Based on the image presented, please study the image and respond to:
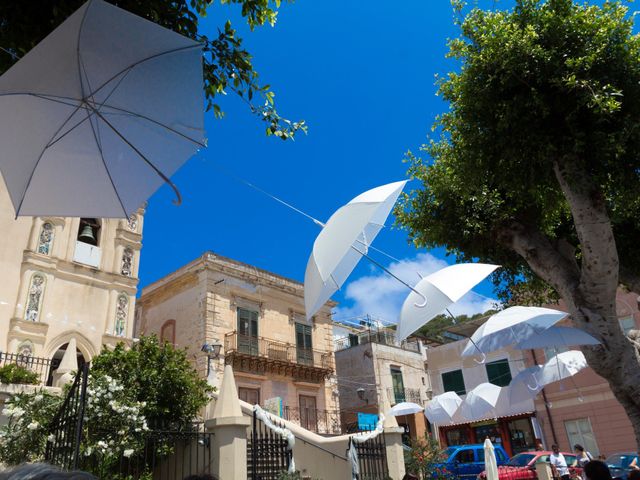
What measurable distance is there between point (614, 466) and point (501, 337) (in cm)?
996

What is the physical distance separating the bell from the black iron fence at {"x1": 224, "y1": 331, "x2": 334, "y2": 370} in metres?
8.19

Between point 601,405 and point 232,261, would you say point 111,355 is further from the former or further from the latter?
point 601,405

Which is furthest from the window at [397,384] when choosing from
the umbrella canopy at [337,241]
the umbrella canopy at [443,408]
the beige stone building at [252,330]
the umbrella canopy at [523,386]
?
the umbrella canopy at [337,241]

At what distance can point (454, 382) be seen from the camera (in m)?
30.1

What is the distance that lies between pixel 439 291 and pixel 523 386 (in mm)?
7271

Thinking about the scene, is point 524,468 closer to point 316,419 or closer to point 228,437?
point 316,419

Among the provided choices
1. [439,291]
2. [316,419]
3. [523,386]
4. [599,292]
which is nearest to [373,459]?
[439,291]

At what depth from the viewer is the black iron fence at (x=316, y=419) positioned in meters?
25.1

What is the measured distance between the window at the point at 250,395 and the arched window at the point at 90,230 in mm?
9626

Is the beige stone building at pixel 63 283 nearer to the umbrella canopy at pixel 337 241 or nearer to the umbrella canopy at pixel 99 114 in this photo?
the umbrella canopy at pixel 337 241

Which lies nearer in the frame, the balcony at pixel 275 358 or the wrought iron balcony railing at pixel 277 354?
the balcony at pixel 275 358

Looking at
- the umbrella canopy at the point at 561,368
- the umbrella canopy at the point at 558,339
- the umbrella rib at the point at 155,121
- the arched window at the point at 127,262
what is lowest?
the umbrella canopy at the point at 558,339

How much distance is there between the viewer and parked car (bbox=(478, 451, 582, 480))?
53.4ft

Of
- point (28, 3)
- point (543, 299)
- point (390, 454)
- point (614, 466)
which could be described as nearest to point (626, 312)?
point (614, 466)
